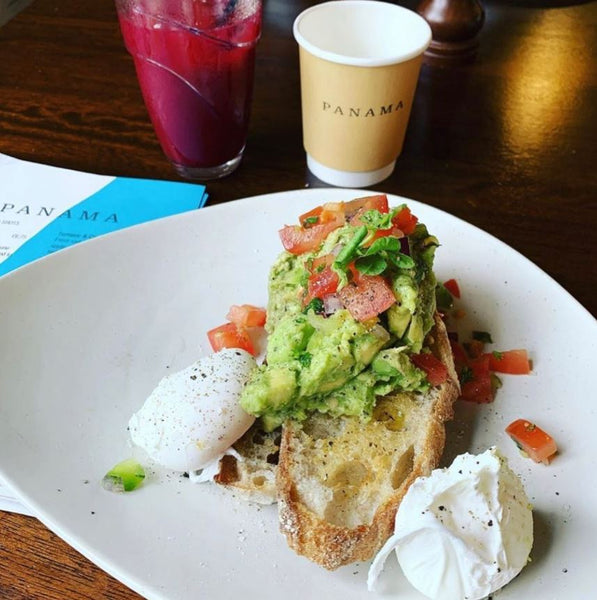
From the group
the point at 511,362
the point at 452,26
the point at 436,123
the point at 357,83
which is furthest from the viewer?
the point at 452,26

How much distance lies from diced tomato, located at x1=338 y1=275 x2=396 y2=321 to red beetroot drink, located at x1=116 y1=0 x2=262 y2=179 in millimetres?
976

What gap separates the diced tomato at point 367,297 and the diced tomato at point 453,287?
1.43 ft

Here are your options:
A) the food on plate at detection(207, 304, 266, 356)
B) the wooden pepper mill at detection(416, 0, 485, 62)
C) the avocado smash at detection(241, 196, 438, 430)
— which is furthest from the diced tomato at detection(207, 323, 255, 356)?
the wooden pepper mill at detection(416, 0, 485, 62)

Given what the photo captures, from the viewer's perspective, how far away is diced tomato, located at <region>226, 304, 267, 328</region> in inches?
74.3

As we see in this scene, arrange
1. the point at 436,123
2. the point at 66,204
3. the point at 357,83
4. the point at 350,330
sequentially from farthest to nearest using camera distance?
the point at 436,123, the point at 66,204, the point at 357,83, the point at 350,330

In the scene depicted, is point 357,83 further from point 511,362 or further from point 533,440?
point 533,440

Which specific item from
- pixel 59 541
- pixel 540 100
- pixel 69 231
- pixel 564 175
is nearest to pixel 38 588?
pixel 59 541

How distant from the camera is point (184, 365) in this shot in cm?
181

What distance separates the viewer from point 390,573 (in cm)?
138

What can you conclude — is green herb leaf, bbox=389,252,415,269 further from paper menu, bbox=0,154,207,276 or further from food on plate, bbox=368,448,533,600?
paper menu, bbox=0,154,207,276

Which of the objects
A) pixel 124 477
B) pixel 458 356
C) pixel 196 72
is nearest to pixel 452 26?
pixel 196 72

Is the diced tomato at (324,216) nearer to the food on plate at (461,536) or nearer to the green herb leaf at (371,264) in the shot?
the green herb leaf at (371,264)

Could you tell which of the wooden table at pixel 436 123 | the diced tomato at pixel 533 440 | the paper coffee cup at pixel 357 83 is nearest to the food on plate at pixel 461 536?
the diced tomato at pixel 533 440

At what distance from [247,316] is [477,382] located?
610 mm
